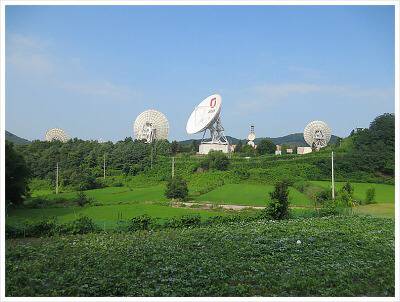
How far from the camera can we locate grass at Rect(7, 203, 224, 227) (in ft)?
51.3

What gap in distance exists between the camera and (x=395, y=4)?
5.07m

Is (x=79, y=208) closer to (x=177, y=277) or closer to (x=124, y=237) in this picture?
(x=124, y=237)

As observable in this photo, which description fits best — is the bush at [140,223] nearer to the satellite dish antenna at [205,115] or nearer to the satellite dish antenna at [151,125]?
the satellite dish antenna at [205,115]

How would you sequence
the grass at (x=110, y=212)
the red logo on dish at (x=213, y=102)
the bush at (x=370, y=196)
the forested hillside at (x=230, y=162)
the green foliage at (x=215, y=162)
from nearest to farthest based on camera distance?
the grass at (x=110, y=212)
the bush at (x=370, y=196)
the forested hillside at (x=230, y=162)
the green foliage at (x=215, y=162)
the red logo on dish at (x=213, y=102)

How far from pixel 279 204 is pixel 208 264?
26.8 feet

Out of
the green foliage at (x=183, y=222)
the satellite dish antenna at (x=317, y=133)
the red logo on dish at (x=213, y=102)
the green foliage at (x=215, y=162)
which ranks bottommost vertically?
the green foliage at (x=183, y=222)

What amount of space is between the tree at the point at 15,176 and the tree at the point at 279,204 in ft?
28.8

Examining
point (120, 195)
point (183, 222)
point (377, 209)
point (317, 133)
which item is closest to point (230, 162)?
point (120, 195)

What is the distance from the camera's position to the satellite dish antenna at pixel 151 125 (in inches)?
1699

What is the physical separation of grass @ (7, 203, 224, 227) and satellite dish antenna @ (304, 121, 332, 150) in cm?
3356

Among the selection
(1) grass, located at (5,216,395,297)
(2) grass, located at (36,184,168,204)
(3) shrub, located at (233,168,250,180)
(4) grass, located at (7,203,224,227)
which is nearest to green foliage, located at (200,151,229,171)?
(3) shrub, located at (233,168,250,180)

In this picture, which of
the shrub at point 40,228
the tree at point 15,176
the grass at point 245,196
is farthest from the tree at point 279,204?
the tree at point 15,176

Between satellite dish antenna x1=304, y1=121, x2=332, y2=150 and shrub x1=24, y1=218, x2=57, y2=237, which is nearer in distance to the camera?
shrub x1=24, y1=218, x2=57, y2=237

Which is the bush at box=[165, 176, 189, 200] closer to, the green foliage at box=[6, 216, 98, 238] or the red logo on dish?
the green foliage at box=[6, 216, 98, 238]
